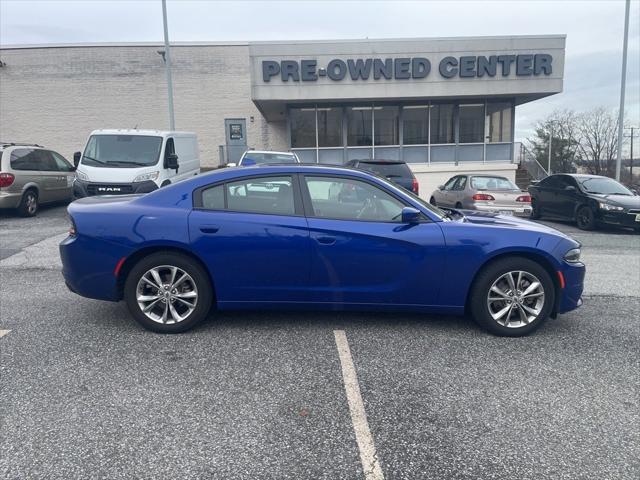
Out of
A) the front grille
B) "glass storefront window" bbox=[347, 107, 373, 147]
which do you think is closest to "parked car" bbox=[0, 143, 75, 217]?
the front grille

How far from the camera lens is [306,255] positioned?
14.0 feet

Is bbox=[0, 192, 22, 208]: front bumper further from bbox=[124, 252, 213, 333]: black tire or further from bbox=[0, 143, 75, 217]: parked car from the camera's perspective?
bbox=[124, 252, 213, 333]: black tire

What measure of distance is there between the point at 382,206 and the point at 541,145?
61.5 meters

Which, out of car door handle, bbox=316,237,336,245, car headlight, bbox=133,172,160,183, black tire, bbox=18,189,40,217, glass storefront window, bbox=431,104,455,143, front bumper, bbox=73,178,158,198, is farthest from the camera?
glass storefront window, bbox=431,104,455,143

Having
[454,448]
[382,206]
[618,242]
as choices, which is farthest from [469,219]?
[618,242]

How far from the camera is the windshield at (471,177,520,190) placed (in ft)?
39.2

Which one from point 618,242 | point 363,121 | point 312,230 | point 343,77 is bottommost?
point 618,242

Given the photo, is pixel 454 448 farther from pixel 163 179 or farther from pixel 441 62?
pixel 441 62

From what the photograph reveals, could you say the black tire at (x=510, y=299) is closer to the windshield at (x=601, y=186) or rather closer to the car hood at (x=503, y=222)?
the car hood at (x=503, y=222)

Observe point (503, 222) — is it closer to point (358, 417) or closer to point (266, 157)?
point (358, 417)

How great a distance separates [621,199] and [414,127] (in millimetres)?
10074

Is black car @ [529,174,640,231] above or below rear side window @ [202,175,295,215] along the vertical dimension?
below

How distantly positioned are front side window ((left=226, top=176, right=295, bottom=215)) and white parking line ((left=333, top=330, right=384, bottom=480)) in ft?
4.21

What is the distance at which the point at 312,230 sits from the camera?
14.0 ft
